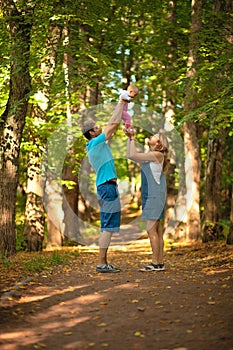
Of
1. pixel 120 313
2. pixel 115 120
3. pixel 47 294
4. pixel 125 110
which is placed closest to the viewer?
pixel 120 313

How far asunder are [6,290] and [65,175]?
12627 mm

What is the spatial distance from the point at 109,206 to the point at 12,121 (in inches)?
169

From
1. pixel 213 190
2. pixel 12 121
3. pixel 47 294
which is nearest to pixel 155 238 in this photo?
pixel 47 294

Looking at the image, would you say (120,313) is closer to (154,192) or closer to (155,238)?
(155,238)

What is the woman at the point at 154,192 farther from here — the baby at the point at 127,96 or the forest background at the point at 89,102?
the forest background at the point at 89,102

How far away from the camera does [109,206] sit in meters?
9.77

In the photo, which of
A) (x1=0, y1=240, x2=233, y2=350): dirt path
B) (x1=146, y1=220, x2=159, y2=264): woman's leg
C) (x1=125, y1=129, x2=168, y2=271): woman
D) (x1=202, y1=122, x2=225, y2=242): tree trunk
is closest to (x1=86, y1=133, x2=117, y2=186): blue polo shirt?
(x1=125, y1=129, x2=168, y2=271): woman

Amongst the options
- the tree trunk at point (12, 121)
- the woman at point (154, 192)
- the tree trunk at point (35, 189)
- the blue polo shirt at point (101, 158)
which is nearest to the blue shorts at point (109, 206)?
the blue polo shirt at point (101, 158)

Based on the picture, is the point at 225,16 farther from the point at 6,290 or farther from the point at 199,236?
the point at 6,290

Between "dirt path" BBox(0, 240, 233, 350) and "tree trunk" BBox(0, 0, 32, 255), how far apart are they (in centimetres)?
407

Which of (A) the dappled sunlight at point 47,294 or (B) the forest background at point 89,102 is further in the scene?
(B) the forest background at point 89,102

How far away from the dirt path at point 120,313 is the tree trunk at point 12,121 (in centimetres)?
407

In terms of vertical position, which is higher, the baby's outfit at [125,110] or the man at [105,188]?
the baby's outfit at [125,110]

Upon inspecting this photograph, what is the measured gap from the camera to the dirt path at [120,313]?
542 cm
